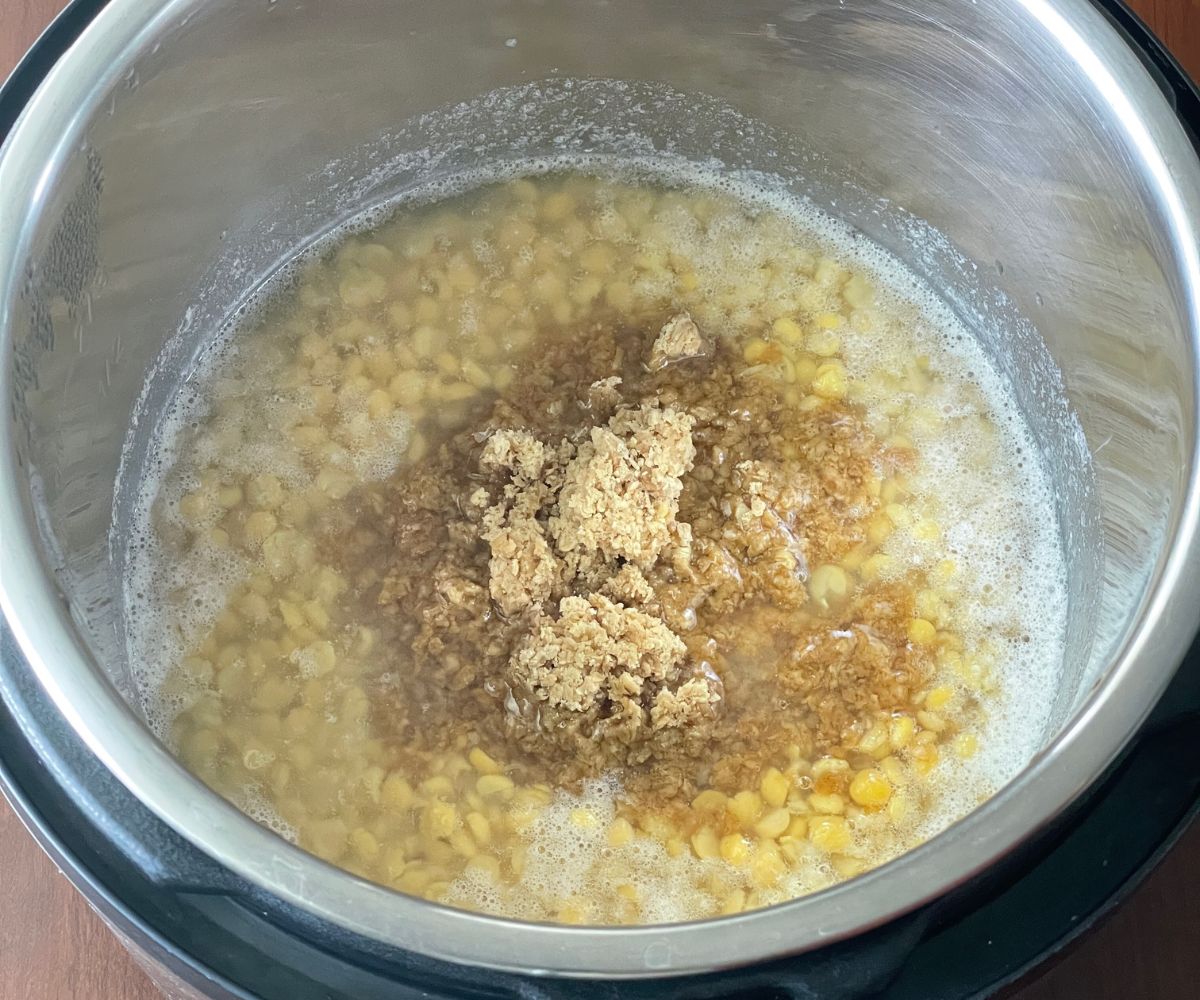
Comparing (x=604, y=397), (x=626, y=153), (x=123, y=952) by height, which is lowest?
(x=123, y=952)

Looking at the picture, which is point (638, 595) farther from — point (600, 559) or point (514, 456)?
point (514, 456)

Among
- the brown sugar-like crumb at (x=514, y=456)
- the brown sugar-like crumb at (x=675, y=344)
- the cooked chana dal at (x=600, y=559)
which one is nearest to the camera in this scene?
the cooked chana dal at (x=600, y=559)

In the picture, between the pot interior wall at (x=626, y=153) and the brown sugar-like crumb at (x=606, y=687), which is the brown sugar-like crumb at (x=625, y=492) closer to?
the brown sugar-like crumb at (x=606, y=687)

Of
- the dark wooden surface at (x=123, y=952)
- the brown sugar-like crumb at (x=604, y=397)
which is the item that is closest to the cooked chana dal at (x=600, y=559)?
the brown sugar-like crumb at (x=604, y=397)

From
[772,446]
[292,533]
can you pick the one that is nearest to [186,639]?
[292,533]

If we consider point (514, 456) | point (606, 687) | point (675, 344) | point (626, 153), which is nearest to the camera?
point (606, 687)

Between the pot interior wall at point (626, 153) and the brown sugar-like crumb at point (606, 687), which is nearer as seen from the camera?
the pot interior wall at point (626, 153)

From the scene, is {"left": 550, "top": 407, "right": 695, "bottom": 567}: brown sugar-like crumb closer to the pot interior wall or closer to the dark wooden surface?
the pot interior wall

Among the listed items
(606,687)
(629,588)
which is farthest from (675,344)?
(606,687)
